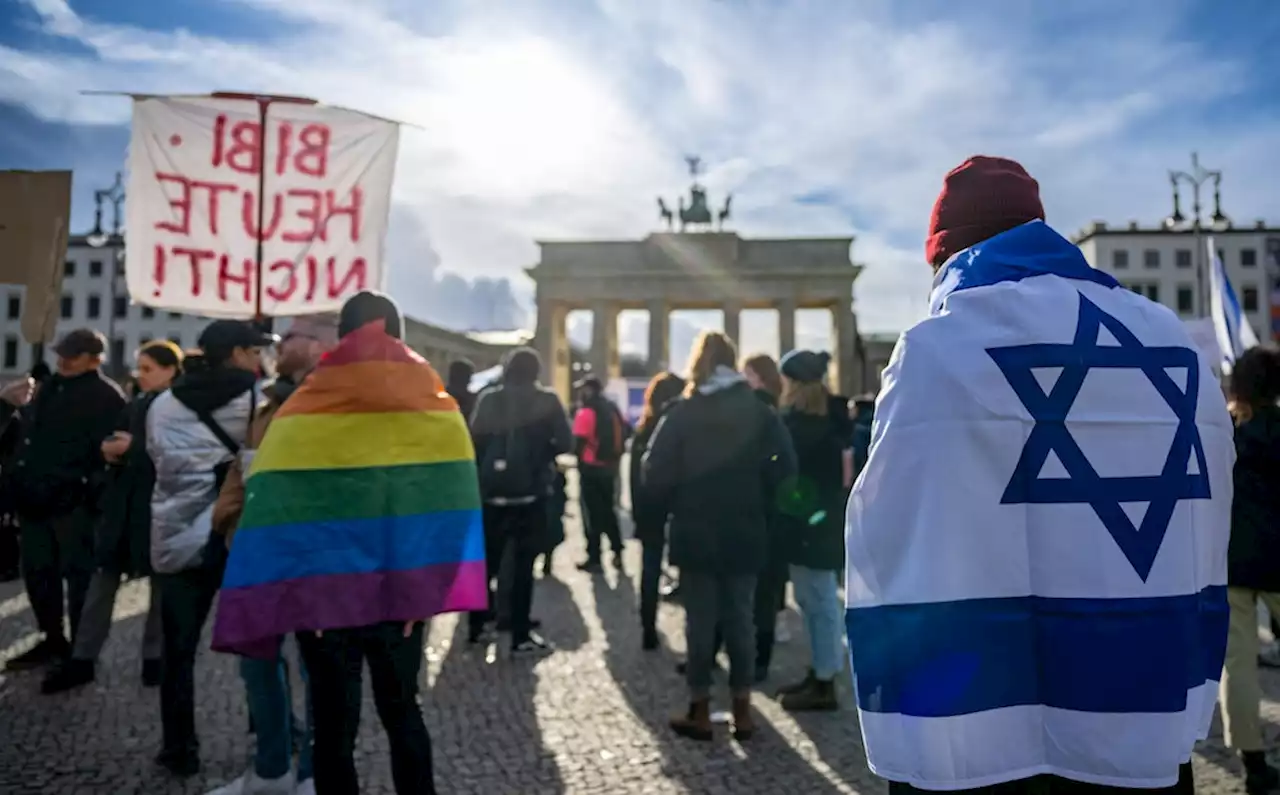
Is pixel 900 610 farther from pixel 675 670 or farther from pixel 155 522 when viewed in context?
pixel 675 670

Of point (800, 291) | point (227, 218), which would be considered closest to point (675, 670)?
point (227, 218)

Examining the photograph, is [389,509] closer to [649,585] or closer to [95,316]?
[649,585]

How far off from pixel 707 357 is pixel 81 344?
3.85m

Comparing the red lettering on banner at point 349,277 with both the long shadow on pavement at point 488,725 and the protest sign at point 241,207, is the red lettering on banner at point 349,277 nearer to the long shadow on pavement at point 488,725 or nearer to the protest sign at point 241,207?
the protest sign at point 241,207

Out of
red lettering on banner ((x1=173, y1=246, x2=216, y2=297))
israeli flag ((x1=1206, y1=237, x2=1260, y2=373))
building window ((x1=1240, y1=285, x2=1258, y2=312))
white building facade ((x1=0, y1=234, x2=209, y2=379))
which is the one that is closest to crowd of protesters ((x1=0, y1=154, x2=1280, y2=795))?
red lettering on banner ((x1=173, y1=246, x2=216, y2=297))

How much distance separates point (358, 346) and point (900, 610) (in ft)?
6.65

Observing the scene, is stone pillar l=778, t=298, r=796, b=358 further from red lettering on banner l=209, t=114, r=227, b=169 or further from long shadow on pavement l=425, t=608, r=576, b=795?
red lettering on banner l=209, t=114, r=227, b=169

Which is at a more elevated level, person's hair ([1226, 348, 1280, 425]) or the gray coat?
person's hair ([1226, 348, 1280, 425])

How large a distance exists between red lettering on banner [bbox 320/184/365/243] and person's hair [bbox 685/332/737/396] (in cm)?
291

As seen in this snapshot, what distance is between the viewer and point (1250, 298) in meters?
62.9

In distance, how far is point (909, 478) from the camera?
1.42 m

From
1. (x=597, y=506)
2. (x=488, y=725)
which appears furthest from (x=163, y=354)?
(x=597, y=506)

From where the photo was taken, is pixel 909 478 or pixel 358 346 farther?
pixel 358 346

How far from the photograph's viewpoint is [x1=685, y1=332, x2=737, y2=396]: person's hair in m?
4.44
